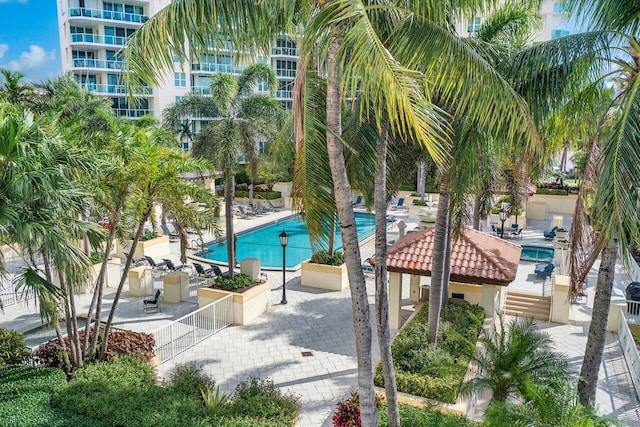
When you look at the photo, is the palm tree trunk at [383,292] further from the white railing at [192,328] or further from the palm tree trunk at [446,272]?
the white railing at [192,328]

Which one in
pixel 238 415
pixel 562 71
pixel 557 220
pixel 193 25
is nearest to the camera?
pixel 193 25

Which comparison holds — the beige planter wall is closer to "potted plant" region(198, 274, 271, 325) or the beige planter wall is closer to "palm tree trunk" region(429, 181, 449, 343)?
"potted plant" region(198, 274, 271, 325)

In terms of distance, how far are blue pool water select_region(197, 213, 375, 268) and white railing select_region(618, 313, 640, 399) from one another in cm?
1260

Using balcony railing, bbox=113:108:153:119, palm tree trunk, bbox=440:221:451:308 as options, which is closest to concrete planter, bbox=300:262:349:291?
palm tree trunk, bbox=440:221:451:308

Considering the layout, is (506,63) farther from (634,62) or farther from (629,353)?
(629,353)

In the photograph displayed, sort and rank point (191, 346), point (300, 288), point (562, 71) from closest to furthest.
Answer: point (562, 71)
point (191, 346)
point (300, 288)

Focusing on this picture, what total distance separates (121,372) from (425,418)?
615 centimetres

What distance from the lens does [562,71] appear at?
7195 mm

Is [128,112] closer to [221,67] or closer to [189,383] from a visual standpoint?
[221,67]

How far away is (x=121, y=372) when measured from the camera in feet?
33.3

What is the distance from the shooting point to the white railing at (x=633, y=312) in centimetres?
1470

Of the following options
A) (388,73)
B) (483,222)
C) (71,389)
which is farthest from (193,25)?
(483,222)

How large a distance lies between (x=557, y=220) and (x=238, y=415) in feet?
84.2

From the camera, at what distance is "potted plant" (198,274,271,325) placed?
592 inches
